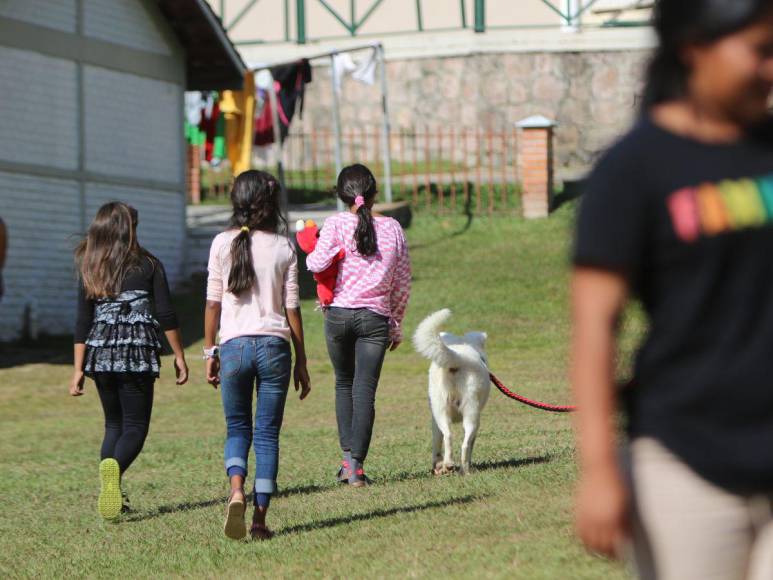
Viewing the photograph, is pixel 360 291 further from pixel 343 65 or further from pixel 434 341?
pixel 343 65

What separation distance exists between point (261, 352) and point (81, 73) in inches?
596

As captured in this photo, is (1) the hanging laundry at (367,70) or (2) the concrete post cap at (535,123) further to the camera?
(1) the hanging laundry at (367,70)

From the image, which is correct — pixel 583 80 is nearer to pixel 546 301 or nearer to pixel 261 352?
pixel 546 301

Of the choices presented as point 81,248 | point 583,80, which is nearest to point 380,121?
point 583,80

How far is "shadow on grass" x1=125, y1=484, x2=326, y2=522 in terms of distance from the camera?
8062 mm

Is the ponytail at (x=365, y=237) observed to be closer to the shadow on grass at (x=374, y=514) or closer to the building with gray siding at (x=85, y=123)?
the shadow on grass at (x=374, y=514)

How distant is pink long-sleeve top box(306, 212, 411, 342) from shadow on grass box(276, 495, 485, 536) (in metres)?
1.21

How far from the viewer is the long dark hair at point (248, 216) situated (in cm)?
684

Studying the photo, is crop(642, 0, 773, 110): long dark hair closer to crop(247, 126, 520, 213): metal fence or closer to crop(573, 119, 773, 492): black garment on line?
crop(573, 119, 773, 492): black garment on line

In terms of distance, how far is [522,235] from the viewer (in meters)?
22.9

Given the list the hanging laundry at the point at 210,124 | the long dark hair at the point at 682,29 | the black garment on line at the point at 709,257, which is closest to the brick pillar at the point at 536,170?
the hanging laundry at the point at 210,124

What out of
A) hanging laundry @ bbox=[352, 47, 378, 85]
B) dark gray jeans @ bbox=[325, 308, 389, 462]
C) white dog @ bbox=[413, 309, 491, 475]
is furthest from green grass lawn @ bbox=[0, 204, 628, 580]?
hanging laundry @ bbox=[352, 47, 378, 85]

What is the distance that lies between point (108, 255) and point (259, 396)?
1384 mm

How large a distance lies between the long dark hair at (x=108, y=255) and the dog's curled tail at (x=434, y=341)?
65.6 inches
